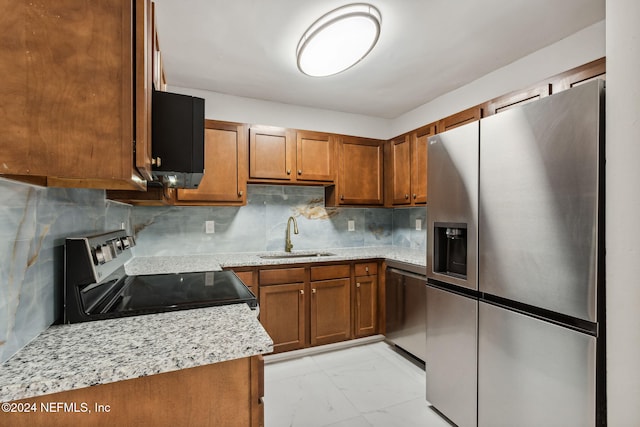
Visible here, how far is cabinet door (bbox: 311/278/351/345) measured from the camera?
9.22 feet

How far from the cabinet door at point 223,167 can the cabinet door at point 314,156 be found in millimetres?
529

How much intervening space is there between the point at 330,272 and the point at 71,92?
Answer: 237cm

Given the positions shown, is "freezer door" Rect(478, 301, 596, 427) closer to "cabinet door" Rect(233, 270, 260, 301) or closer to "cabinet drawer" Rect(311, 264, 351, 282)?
"cabinet drawer" Rect(311, 264, 351, 282)

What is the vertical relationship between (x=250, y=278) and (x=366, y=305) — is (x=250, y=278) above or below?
above

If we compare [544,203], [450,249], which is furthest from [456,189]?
[544,203]

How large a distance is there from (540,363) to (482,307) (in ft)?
1.09

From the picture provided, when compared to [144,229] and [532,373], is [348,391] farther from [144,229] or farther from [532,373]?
[144,229]

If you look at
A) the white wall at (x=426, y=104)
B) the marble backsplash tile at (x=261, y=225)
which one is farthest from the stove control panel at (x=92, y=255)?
the white wall at (x=426, y=104)

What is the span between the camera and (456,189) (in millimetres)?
1774

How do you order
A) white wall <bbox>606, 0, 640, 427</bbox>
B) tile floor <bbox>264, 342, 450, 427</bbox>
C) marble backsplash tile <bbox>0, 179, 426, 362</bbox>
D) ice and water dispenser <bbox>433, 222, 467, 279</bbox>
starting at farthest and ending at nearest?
tile floor <bbox>264, 342, 450, 427</bbox> → ice and water dispenser <bbox>433, 222, 467, 279</bbox> → white wall <bbox>606, 0, 640, 427</bbox> → marble backsplash tile <bbox>0, 179, 426, 362</bbox>

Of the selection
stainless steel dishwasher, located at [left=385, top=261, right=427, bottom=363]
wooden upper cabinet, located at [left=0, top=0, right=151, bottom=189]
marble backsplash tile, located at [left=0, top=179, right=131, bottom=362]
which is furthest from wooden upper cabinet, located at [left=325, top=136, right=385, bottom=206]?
wooden upper cabinet, located at [left=0, top=0, right=151, bottom=189]

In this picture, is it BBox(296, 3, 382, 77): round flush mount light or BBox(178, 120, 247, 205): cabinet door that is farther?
BBox(178, 120, 247, 205): cabinet door

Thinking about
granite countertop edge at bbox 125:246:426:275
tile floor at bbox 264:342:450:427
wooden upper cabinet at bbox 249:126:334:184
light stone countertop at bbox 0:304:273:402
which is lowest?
tile floor at bbox 264:342:450:427

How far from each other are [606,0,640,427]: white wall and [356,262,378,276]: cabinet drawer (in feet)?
6.46
